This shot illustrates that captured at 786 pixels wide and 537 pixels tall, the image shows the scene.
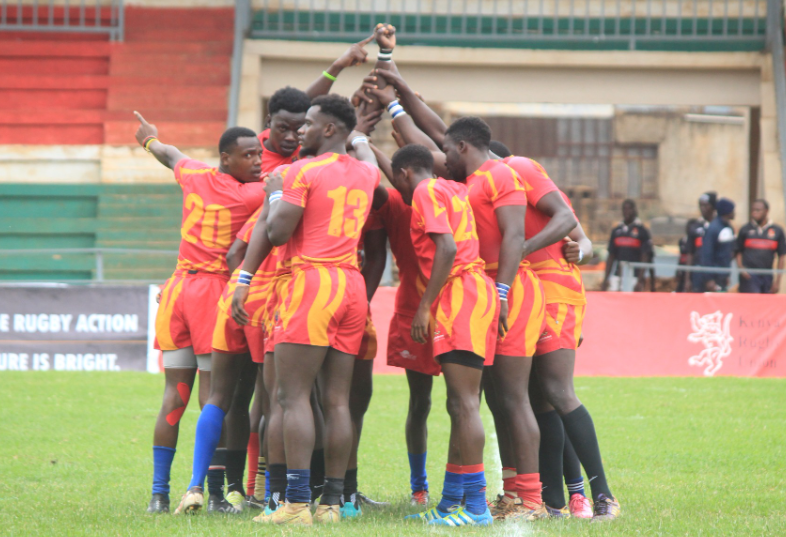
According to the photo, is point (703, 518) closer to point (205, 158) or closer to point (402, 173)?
point (402, 173)

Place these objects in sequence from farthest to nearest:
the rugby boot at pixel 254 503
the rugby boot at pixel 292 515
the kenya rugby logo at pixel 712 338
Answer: the kenya rugby logo at pixel 712 338 < the rugby boot at pixel 254 503 < the rugby boot at pixel 292 515

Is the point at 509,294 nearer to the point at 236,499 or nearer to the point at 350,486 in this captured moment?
the point at 350,486

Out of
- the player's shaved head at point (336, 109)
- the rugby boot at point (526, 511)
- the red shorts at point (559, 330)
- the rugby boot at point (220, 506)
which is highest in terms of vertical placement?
the player's shaved head at point (336, 109)

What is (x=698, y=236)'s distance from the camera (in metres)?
16.2

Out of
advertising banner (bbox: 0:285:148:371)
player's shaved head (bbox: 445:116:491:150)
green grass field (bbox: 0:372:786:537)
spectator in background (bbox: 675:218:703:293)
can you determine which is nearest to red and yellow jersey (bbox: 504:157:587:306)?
player's shaved head (bbox: 445:116:491:150)

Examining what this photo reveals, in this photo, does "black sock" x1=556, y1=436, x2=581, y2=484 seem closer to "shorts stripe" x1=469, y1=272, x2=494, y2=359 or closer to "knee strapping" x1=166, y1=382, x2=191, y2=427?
"shorts stripe" x1=469, y1=272, x2=494, y2=359

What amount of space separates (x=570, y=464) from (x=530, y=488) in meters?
0.47

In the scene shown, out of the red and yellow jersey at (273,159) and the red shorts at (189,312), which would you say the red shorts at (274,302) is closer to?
the red shorts at (189,312)

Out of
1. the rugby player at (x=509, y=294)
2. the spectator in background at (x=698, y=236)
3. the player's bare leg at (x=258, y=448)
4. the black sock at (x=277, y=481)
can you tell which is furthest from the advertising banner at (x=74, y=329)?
the spectator in background at (x=698, y=236)

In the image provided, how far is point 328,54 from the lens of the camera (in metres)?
18.5

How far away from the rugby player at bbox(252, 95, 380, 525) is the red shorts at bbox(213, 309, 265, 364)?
36cm

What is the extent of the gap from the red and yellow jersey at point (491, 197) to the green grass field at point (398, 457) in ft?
5.23

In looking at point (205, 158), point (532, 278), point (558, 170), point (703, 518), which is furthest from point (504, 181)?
point (558, 170)

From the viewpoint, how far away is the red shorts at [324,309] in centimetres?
498
